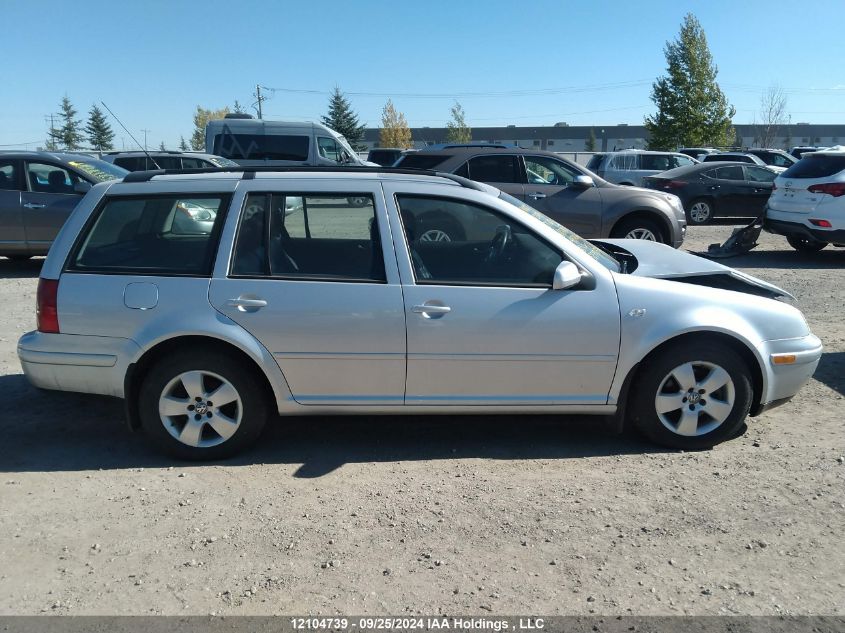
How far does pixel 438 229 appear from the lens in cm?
447

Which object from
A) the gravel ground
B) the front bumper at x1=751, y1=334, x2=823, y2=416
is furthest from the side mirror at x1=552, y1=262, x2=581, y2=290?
the front bumper at x1=751, y1=334, x2=823, y2=416

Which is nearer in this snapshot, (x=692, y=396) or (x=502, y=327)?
(x=502, y=327)

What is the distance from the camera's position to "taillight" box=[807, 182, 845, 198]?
10.9 m

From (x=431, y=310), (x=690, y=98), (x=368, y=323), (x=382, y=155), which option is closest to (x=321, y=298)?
(x=368, y=323)

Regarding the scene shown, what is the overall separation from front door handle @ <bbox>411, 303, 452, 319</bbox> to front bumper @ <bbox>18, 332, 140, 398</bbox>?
1.62 meters

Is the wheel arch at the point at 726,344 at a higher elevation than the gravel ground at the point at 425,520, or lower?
higher

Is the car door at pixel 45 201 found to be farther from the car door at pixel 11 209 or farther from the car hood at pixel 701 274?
the car hood at pixel 701 274

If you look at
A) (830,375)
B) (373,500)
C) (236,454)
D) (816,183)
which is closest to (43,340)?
(236,454)

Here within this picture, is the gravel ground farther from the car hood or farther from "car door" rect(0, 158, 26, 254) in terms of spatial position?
"car door" rect(0, 158, 26, 254)

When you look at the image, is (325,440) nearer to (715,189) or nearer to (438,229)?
(438,229)

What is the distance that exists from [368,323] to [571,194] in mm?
7517

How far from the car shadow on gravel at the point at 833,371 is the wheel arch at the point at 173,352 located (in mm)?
4190

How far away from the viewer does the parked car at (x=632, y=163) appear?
70.2 feet

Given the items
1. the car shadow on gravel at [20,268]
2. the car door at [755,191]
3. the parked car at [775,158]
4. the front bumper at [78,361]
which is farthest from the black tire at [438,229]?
the parked car at [775,158]
